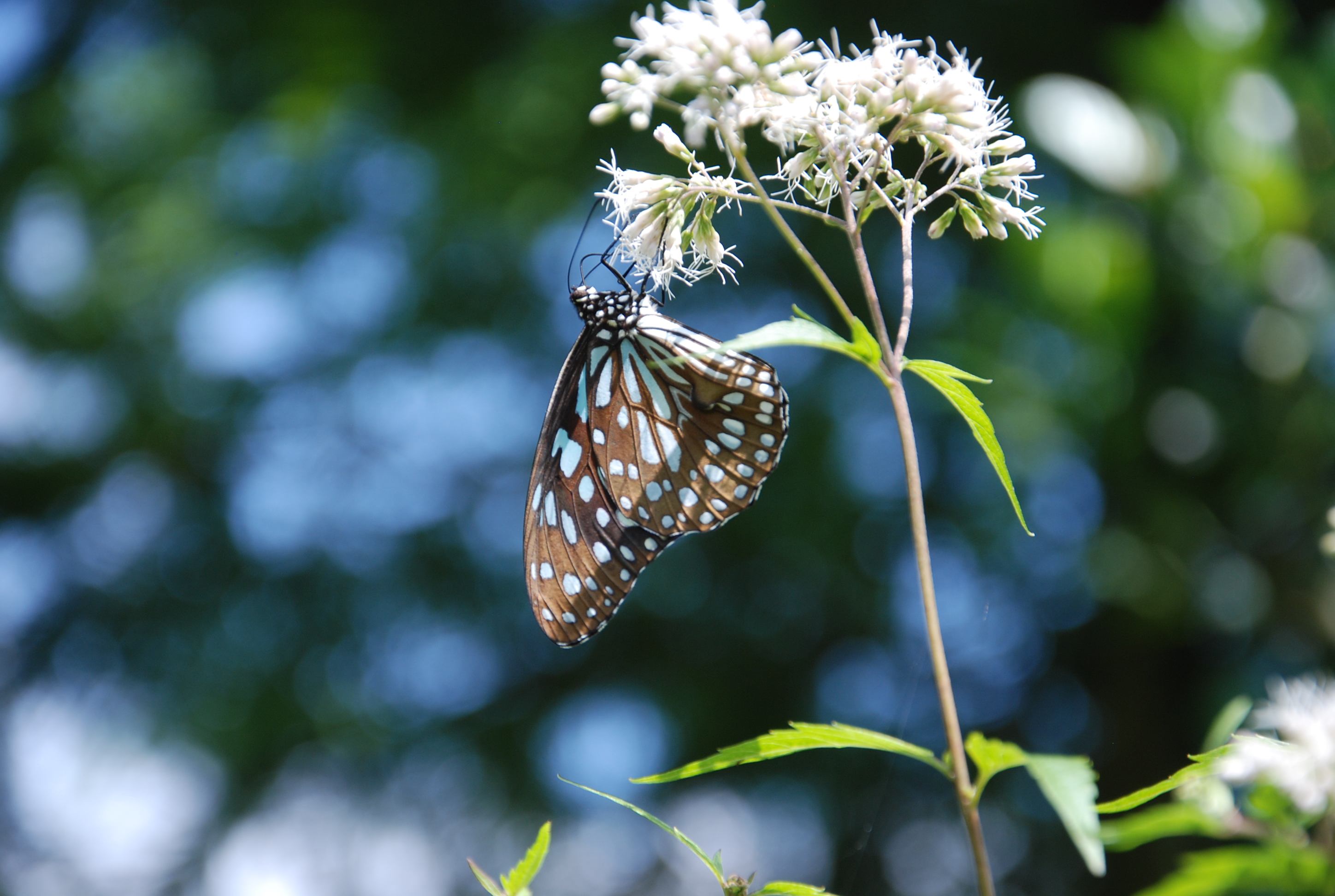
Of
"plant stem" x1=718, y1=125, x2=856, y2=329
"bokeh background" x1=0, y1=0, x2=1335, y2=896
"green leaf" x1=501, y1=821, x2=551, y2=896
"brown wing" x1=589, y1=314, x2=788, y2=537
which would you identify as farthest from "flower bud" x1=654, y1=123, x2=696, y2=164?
"bokeh background" x1=0, y1=0, x2=1335, y2=896

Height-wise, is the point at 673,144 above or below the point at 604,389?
above

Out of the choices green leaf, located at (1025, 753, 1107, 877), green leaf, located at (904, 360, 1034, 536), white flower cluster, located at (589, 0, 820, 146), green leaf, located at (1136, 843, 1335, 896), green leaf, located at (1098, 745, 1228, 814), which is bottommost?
green leaf, located at (1098, 745, 1228, 814)

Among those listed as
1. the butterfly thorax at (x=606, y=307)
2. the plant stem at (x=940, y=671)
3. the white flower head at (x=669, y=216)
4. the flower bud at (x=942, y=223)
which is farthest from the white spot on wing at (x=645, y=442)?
the plant stem at (x=940, y=671)

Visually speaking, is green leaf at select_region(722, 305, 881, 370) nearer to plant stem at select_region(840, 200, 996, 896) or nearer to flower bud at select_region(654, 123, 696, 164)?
plant stem at select_region(840, 200, 996, 896)

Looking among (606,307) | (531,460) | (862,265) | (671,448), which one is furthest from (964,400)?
(531,460)

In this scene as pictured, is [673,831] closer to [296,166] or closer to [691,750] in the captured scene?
[691,750]

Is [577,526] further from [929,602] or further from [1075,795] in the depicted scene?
[1075,795]

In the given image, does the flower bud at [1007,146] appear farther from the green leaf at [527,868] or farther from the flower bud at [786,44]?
the green leaf at [527,868]
